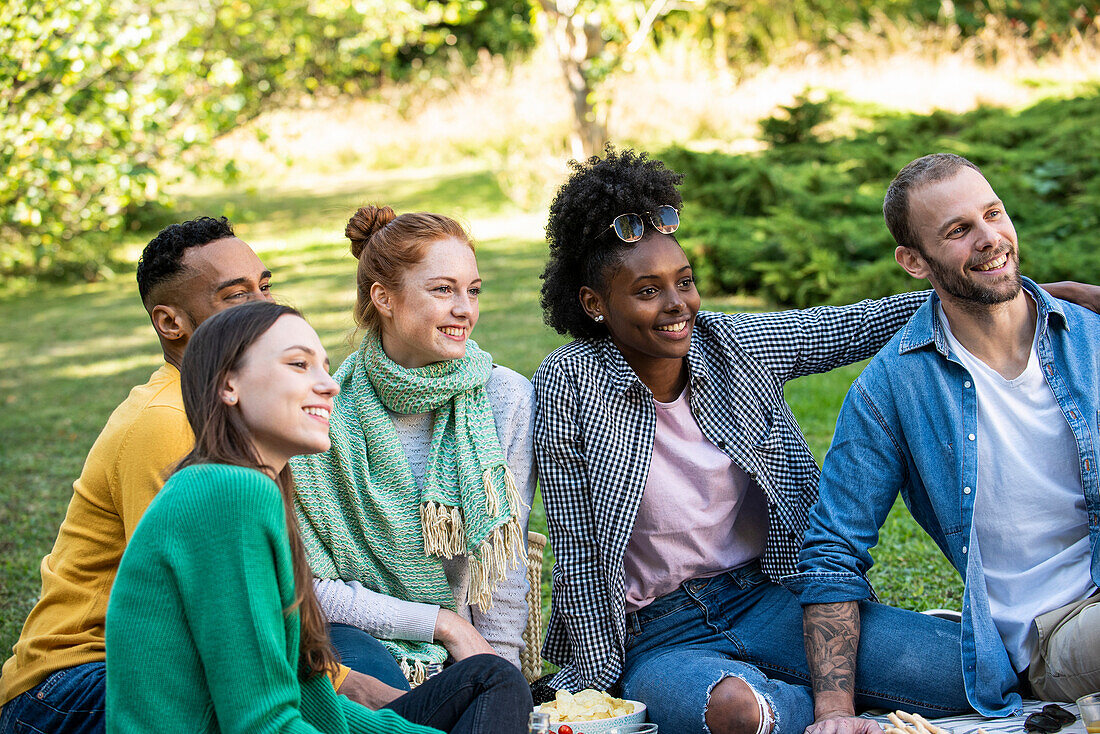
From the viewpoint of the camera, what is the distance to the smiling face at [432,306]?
10.6ft

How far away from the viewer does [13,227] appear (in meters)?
12.8

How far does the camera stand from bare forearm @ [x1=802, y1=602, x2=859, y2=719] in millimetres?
2967

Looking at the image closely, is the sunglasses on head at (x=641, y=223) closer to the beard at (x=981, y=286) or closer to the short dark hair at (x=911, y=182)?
the short dark hair at (x=911, y=182)

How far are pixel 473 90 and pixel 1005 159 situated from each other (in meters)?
12.4

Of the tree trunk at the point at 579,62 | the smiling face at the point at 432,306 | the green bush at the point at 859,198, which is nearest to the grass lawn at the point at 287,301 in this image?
the smiling face at the point at 432,306

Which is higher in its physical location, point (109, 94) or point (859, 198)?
point (109, 94)

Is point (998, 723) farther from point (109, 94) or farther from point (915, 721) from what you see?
point (109, 94)

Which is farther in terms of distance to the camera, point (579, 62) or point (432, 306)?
point (579, 62)

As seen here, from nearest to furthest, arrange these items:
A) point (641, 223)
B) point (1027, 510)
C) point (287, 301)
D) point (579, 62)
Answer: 1. point (287, 301)
2. point (1027, 510)
3. point (641, 223)
4. point (579, 62)

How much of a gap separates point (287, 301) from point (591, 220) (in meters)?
1.13

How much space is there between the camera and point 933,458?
3.04m

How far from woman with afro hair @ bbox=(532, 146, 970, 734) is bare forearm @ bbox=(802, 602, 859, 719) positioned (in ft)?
0.33

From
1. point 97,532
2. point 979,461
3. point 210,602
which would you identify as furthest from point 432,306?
point 979,461

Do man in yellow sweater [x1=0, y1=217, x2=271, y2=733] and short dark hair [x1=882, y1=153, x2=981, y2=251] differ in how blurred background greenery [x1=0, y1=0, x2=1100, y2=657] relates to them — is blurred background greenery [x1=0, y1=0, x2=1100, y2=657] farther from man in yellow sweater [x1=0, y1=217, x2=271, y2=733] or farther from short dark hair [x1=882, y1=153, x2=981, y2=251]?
short dark hair [x1=882, y1=153, x2=981, y2=251]
